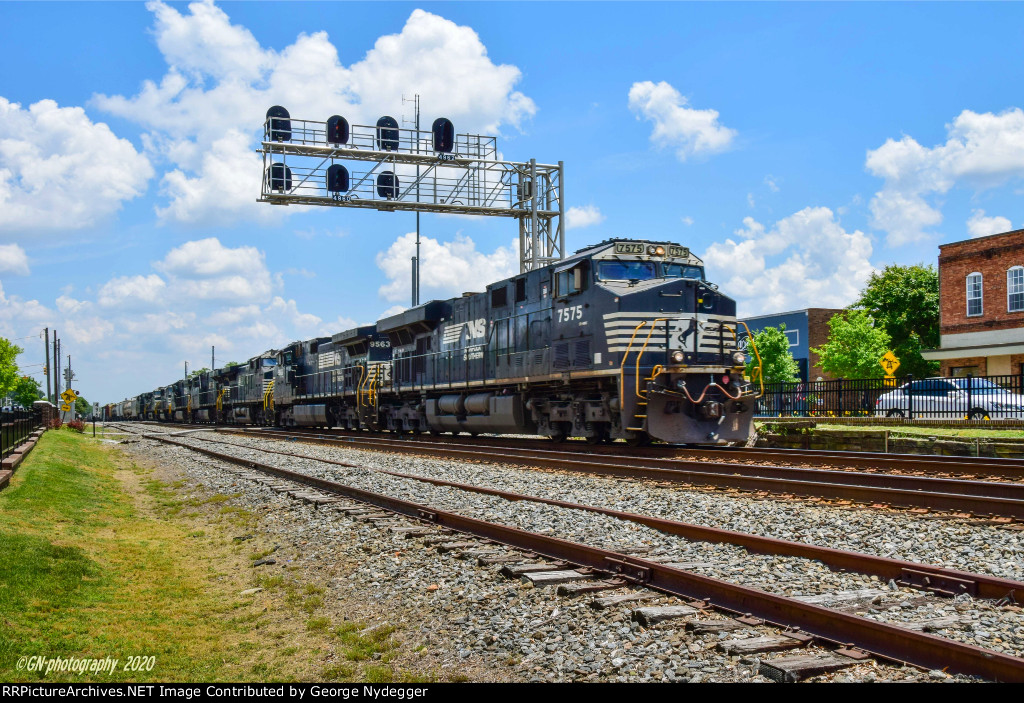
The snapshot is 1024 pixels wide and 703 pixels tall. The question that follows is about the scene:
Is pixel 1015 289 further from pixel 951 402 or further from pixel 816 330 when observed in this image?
pixel 816 330

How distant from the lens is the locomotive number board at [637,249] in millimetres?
15672

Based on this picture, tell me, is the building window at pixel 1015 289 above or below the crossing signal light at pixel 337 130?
below

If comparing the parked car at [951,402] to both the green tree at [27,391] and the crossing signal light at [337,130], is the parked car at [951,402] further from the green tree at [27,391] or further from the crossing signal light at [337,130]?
the green tree at [27,391]

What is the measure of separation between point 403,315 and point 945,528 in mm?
19622

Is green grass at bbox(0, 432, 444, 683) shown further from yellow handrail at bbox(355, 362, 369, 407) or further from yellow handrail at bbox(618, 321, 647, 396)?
yellow handrail at bbox(355, 362, 369, 407)

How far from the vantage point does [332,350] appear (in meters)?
32.3

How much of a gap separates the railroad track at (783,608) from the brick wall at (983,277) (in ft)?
111

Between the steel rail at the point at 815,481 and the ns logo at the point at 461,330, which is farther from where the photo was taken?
the ns logo at the point at 461,330

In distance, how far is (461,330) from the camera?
71.1 feet

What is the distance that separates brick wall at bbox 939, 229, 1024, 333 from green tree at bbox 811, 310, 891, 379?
40.7 ft

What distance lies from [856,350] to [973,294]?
1456 centimetres

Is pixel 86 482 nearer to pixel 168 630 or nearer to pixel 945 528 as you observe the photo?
pixel 168 630

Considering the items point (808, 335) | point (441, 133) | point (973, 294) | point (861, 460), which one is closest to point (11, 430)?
point (441, 133)

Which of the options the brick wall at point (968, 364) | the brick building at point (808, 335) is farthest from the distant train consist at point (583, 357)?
the brick building at point (808, 335)
